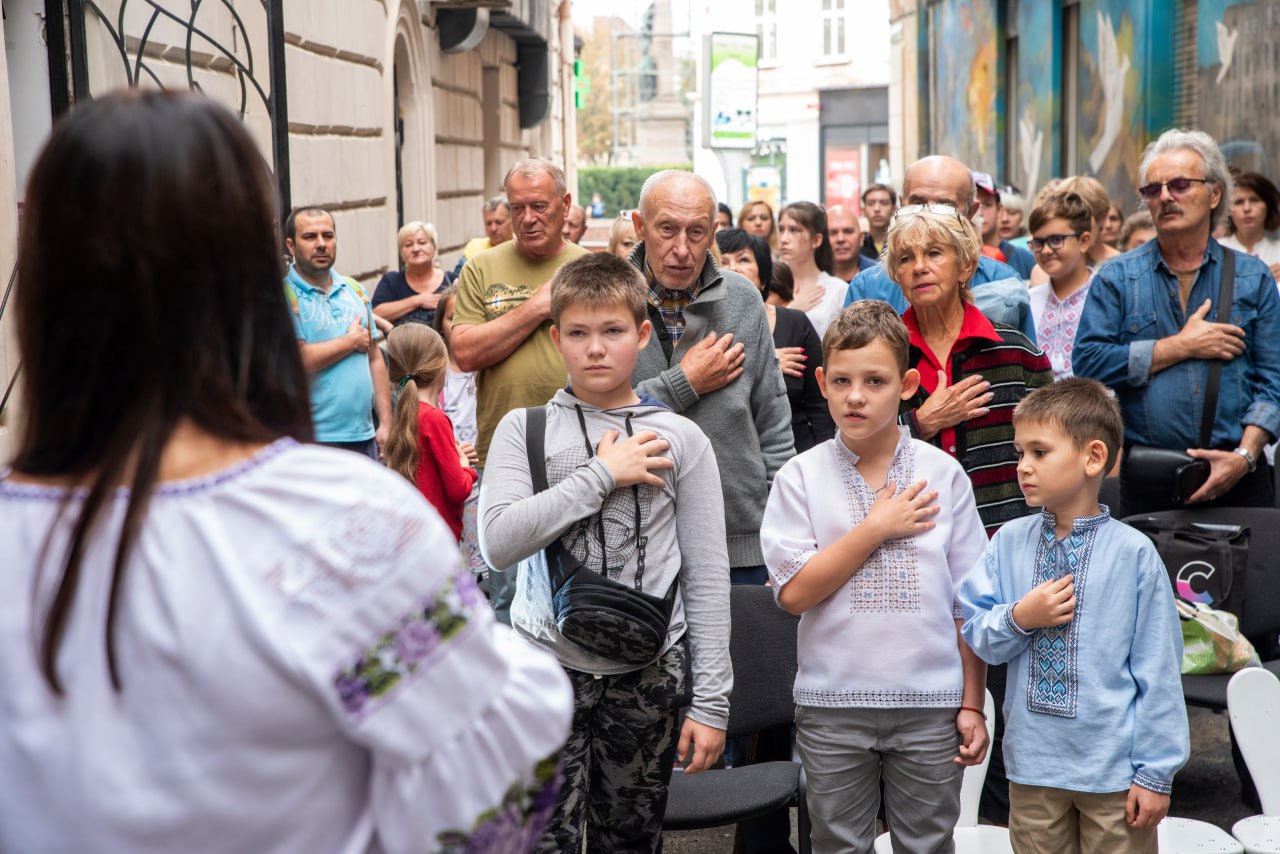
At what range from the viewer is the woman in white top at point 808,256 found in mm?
7156

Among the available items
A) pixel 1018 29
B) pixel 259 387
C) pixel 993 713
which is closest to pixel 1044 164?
pixel 1018 29

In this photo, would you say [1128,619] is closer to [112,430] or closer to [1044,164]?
[112,430]

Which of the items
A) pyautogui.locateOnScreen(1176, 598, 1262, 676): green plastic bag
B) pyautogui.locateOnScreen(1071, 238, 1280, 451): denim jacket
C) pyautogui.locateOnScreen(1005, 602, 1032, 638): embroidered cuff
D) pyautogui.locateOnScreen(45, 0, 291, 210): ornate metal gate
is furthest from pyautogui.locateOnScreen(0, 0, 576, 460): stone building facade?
pyautogui.locateOnScreen(1176, 598, 1262, 676): green plastic bag

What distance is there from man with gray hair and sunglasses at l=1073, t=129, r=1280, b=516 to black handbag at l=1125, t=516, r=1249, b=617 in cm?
23

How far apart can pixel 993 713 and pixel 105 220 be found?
301cm

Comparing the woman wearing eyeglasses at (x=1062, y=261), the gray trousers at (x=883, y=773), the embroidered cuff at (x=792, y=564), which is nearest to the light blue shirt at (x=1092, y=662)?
the gray trousers at (x=883, y=773)

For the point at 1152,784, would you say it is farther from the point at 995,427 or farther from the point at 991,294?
the point at 991,294

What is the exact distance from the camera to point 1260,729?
3.78m

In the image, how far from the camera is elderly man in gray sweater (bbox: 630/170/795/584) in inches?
157

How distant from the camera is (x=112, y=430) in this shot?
124cm

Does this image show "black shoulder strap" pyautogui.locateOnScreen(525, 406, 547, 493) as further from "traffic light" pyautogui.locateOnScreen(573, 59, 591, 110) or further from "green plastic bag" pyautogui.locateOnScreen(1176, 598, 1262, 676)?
"traffic light" pyautogui.locateOnScreen(573, 59, 591, 110)

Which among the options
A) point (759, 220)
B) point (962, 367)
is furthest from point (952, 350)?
point (759, 220)

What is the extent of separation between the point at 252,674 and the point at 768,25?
196 feet

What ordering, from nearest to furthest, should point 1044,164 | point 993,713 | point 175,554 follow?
1. point 175,554
2. point 993,713
3. point 1044,164
